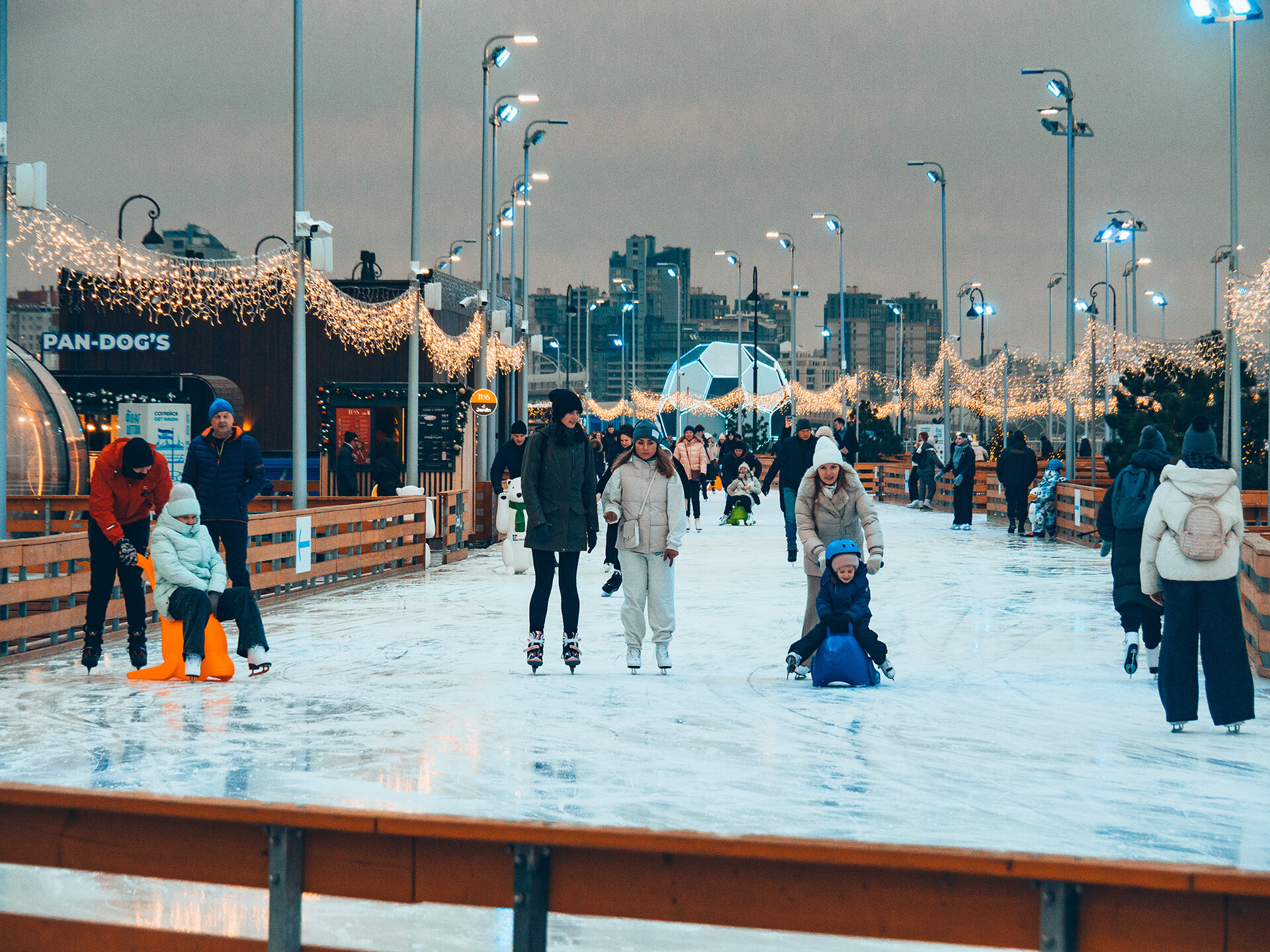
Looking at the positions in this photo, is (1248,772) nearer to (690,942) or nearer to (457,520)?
(690,942)

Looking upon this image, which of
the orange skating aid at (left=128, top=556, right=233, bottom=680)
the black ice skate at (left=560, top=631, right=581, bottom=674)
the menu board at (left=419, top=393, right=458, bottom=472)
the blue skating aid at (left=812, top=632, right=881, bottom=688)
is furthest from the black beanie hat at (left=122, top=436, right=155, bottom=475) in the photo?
the menu board at (left=419, top=393, right=458, bottom=472)

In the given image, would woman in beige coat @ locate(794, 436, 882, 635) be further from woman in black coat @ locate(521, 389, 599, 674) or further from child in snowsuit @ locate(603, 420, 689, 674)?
woman in black coat @ locate(521, 389, 599, 674)

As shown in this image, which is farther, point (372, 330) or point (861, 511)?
point (372, 330)

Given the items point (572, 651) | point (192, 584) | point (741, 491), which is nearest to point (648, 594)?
point (572, 651)

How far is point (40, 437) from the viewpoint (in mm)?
22969

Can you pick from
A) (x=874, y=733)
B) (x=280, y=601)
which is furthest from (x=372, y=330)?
(x=874, y=733)

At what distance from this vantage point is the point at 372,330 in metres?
28.0

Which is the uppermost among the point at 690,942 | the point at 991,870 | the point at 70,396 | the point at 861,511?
the point at 70,396

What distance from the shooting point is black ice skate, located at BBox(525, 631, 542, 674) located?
1002 centimetres

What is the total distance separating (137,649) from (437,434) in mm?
15698

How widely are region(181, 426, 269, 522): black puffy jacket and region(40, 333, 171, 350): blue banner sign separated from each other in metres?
23.9

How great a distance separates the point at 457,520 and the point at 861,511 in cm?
1246

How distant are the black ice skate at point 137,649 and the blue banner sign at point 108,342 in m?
24.5

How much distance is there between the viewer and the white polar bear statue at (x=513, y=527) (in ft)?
59.6
